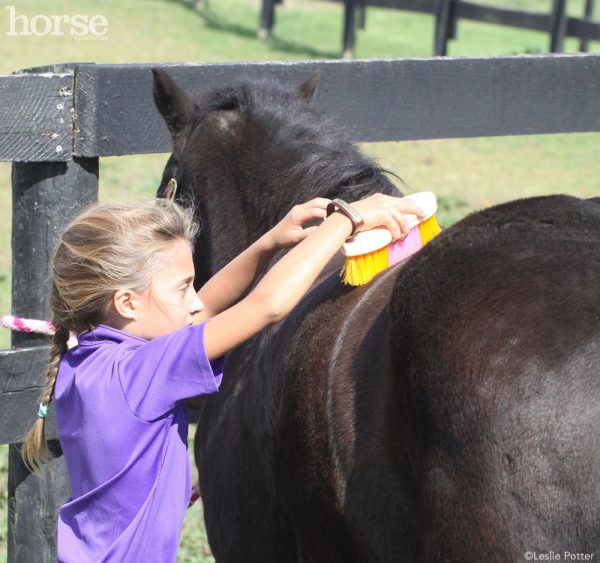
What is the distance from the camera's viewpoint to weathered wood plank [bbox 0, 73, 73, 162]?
2746 mm

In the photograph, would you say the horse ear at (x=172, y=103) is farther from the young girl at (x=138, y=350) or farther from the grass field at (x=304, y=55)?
the grass field at (x=304, y=55)

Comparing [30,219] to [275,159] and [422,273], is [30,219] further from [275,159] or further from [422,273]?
[422,273]

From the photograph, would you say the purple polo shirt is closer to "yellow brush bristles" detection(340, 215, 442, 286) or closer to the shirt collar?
the shirt collar

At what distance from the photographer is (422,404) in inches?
68.2

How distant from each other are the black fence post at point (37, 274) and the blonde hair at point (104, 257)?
777mm

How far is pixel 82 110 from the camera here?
2891 mm

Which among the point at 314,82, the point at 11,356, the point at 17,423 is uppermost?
the point at 314,82

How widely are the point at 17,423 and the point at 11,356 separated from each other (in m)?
0.23

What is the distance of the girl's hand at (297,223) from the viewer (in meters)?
2.27

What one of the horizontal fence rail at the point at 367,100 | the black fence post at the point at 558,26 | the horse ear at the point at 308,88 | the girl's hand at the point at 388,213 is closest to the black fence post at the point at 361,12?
the black fence post at the point at 558,26

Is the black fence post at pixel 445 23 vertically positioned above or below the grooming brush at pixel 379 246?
below

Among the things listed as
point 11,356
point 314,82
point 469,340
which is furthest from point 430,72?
point 469,340

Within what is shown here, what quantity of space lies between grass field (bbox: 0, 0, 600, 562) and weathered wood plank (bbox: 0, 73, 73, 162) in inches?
52.2

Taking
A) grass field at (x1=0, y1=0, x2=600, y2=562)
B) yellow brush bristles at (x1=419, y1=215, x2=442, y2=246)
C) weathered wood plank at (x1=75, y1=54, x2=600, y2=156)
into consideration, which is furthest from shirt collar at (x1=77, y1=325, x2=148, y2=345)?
grass field at (x1=0, y1=0, x2=600, y2=562)
